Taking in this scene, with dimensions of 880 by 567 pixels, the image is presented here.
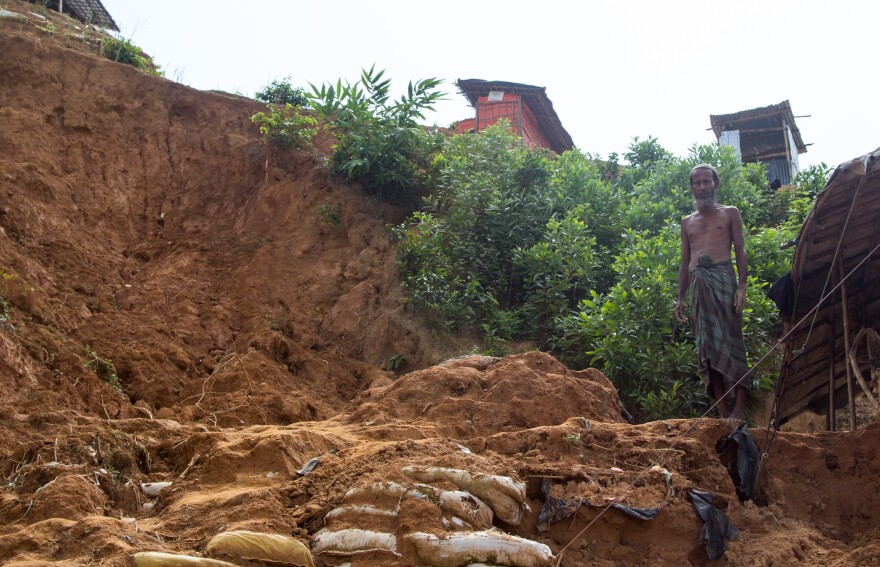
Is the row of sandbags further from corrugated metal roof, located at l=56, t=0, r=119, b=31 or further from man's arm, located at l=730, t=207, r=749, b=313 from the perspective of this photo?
corrugated metal roof, located at l=56, t=0, r=119, b=31

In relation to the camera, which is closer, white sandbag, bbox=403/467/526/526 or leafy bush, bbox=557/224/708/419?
white sandbag, bbox=403/467/526/526

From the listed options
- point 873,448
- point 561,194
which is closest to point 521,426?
point 873,448

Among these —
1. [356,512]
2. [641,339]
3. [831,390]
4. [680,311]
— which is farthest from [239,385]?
[831,390]

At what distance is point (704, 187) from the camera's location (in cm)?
534

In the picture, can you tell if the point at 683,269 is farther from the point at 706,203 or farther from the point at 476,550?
the point at 476,550

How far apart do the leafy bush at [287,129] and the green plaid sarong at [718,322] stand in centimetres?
558

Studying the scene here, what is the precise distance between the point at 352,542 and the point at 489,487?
0.69 meters

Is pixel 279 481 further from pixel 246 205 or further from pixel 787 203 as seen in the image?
pixel 787 203

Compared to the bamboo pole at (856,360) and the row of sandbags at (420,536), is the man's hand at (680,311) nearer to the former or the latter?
the bamboo pole at (856,360)

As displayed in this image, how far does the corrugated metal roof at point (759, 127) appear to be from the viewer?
53.7 ft

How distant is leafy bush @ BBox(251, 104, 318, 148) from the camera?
944 cm

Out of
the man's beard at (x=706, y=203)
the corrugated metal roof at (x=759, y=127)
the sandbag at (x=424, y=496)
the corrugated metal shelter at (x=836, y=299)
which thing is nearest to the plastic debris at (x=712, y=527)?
the corrugated metal shelter at (x=836, y=299)

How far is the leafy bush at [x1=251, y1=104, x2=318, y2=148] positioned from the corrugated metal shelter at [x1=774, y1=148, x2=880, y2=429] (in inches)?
242

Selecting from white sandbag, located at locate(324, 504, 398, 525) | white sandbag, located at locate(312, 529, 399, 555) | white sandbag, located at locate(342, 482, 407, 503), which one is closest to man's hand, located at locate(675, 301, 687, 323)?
white sandbag, located at locate(342, 482, 407, 503)
